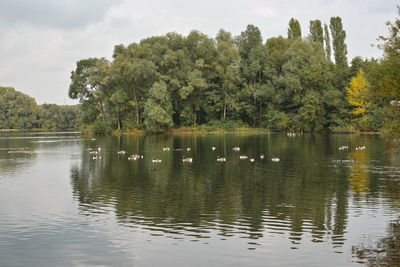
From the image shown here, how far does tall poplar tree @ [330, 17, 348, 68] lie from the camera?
12925 centimetres

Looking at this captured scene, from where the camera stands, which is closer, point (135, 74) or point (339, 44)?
point (135, 74)

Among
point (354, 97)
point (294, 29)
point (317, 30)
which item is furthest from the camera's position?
point (294, 29)

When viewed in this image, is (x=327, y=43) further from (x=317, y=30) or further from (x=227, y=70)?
(x=227, y=70)

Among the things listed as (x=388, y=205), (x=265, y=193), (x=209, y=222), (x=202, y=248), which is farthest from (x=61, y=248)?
(x=388, y=205)

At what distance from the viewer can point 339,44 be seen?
12975cm

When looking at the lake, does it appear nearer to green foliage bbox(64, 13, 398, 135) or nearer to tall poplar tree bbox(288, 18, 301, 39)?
green foliage bbox(64, 13, 398, 135)

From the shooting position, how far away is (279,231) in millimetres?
20844

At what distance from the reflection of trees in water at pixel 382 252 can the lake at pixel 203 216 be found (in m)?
0.04

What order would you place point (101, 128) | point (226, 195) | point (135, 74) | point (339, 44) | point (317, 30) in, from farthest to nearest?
point (317, 30) < point (339, 44) < point (101, 128) < point (135, 74) < point (226, 195)

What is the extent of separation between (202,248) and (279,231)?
435cm

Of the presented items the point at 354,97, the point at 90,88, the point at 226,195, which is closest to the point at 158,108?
the point at 90,88

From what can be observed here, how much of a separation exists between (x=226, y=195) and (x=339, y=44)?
111 m

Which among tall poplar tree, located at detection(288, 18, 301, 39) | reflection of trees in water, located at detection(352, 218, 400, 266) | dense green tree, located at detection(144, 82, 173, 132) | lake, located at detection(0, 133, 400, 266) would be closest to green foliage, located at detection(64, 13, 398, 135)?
dense green tree, located at detection(144, 82, 173, 132)

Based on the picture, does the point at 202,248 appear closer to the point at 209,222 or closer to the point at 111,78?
the point at 209,222
